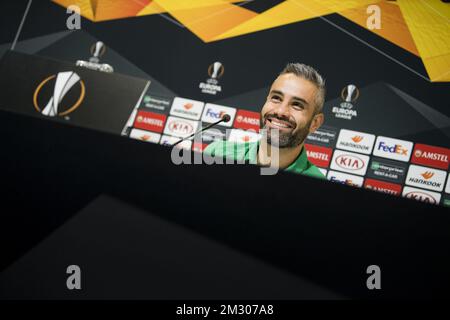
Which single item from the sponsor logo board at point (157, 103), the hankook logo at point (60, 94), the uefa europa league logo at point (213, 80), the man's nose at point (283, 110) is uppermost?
the uefa europa league logo at point (213, 80)

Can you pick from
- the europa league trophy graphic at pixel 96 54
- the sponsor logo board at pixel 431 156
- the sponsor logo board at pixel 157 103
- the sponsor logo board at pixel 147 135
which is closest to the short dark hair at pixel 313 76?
the sponsor logo board at pixel 431 156

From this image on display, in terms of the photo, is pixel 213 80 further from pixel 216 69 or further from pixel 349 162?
pixel 349 162

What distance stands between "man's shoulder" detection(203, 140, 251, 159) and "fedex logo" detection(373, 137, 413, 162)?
0.83 m

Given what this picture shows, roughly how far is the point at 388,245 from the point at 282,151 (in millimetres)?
2407

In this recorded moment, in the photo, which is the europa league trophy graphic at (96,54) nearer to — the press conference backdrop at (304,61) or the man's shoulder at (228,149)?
the press conference backdrop at (304,61)

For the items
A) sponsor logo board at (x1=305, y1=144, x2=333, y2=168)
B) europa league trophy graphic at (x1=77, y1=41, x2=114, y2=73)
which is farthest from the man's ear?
europa league trophy graphic at (x1=77, y1=41, x2=114, y2=73)

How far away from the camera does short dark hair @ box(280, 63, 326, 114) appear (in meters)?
2.93

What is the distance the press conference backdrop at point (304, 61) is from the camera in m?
2.96

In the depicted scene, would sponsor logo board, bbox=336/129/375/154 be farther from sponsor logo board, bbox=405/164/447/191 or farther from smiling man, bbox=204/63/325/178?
sponsor logo board, bbox=405/164/447/191

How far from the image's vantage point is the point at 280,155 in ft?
9.37

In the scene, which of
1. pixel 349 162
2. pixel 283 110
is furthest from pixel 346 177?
pixel 283 110

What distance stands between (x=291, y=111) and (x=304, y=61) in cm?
53

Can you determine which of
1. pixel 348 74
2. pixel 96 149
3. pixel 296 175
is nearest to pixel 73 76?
pixel 96 149
